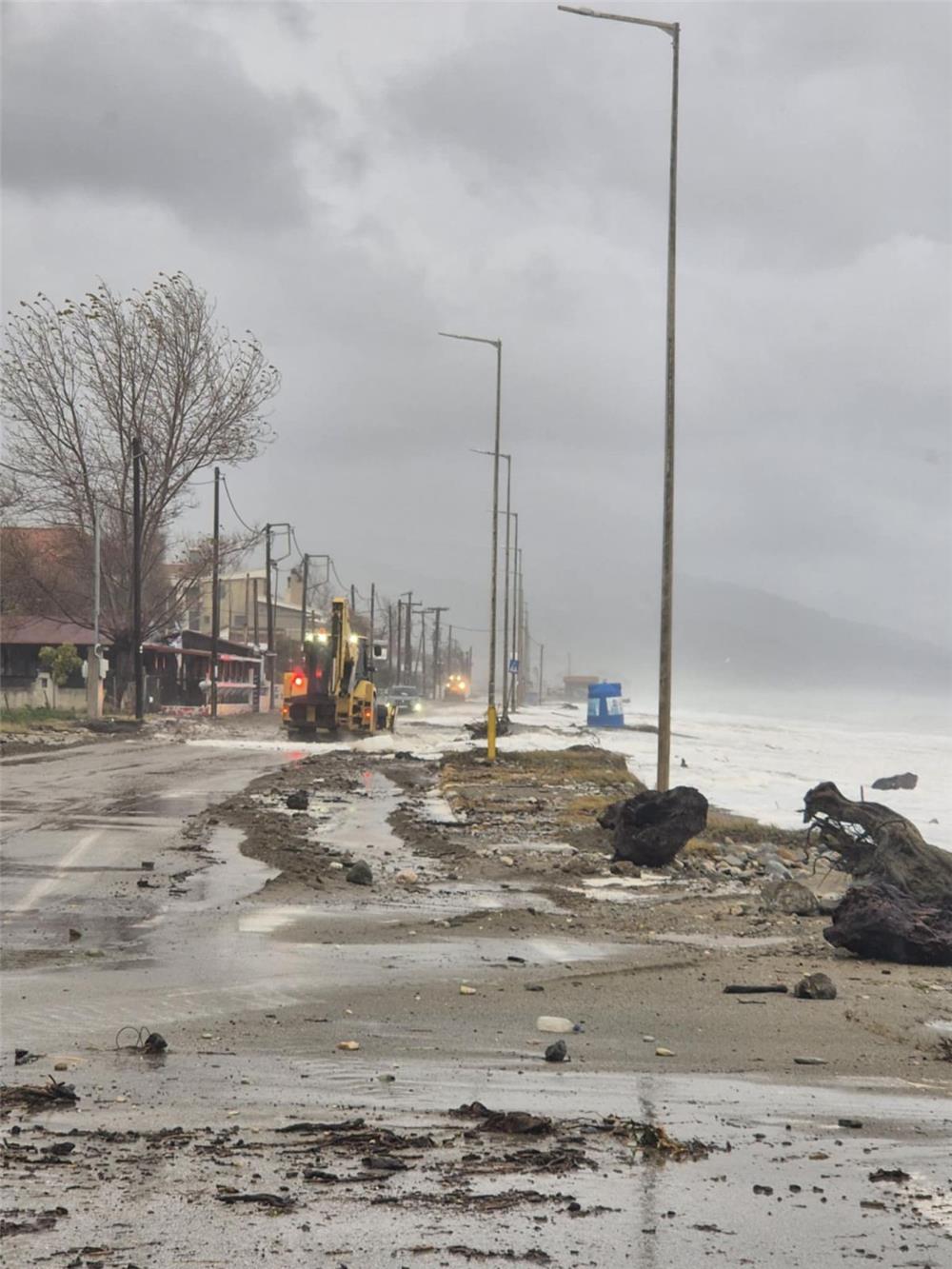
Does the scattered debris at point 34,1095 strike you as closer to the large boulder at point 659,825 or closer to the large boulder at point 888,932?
the large boulder at point 888,932

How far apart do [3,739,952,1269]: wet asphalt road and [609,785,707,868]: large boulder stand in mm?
5508

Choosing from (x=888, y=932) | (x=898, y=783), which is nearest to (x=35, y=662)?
(x=898, y=783)

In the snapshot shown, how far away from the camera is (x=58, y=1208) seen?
4746 millimetres

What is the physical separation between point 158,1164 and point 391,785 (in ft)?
72.8

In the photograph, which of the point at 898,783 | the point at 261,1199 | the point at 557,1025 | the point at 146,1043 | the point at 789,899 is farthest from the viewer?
the point at 898,783

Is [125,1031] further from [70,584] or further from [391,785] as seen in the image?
[70,584]

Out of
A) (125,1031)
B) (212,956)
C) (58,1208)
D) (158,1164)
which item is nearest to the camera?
(58,1208)

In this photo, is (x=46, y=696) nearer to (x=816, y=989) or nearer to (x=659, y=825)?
(x=659, y=825)

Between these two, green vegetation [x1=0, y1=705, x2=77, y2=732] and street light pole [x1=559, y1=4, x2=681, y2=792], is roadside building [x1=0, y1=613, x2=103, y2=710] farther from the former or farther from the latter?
street light pole [x1=559, y1=4, x2=681, y2=792]

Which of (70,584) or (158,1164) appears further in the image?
(70,584)

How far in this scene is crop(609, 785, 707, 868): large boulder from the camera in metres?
15.7

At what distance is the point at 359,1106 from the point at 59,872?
8609 mm

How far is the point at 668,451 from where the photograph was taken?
2233cm

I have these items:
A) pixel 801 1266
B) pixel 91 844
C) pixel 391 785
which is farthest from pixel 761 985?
pixel 391 785
